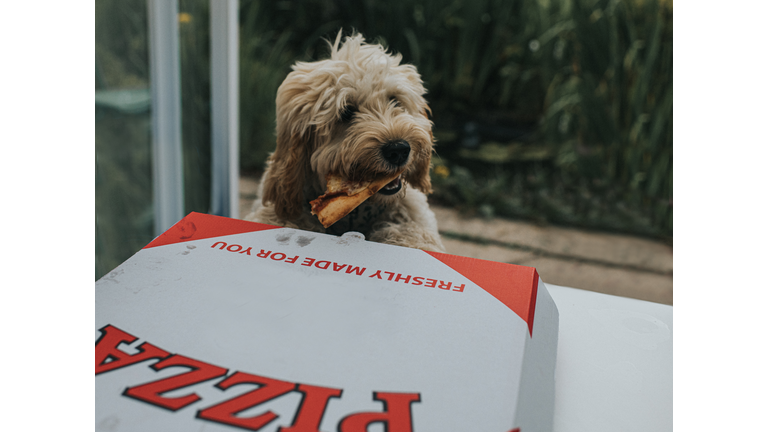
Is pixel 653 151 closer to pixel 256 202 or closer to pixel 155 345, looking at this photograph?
pixel 256 202

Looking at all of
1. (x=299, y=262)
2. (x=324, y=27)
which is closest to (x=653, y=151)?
(x=324, y=27)

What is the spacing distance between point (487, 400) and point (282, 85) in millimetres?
614

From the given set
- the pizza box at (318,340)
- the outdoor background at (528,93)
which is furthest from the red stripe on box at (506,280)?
the outdoor background at (528,93)

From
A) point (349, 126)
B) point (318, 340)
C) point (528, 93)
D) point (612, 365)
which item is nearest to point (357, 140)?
point (349, 126)

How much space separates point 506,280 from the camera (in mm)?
625

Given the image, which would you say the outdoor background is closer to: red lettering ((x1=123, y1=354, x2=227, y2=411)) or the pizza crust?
the pizza crust

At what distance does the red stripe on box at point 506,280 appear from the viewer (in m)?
0.58

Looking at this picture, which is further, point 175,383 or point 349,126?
point 349,126

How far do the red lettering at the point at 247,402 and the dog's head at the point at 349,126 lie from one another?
39 centimetres

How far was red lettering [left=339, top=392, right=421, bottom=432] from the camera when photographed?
43 centimetres

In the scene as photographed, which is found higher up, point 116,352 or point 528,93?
point 528,93

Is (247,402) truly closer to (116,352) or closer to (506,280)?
(116,352)

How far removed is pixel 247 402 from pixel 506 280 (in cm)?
33

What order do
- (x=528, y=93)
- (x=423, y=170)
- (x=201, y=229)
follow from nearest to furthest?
(x=201, y=229)
(x=423, y=170)
(x=528, y=93)
